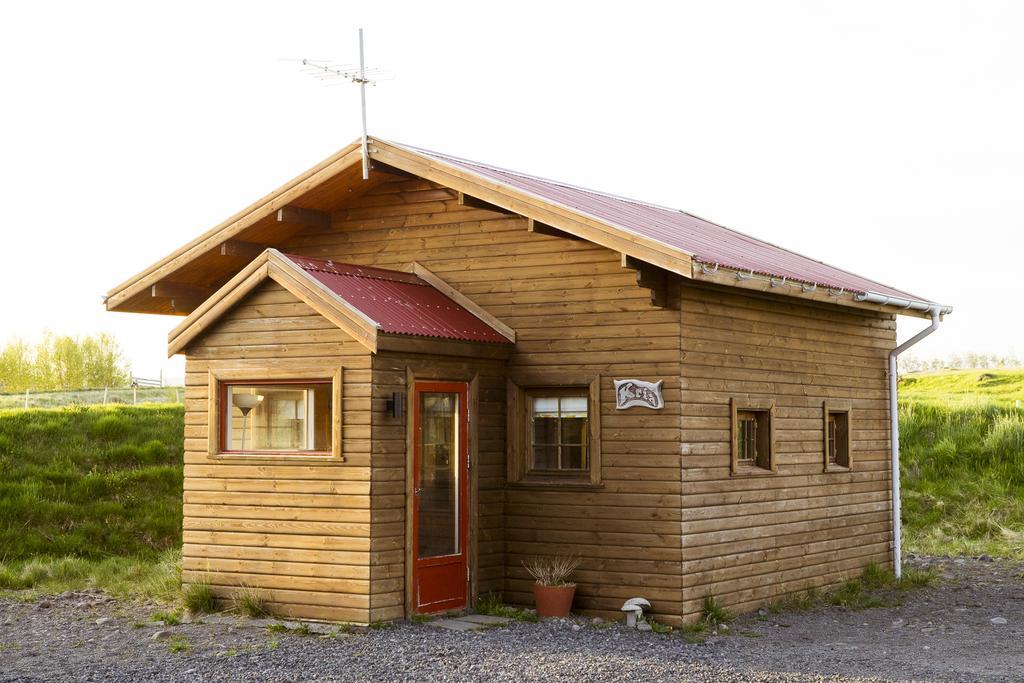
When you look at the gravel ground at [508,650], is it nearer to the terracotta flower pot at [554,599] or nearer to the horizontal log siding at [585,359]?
the terracotta flower pot at [554,599]

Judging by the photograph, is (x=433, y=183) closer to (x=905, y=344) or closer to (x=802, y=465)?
(x=802, y=465)

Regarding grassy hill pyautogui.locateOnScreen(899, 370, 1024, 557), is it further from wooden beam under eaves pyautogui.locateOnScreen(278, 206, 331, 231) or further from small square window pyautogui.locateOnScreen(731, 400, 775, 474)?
wooden beam under eaves pyautogui.locateOnScreen(278, 206, 331, 231)

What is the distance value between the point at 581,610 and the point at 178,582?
13.6 feet

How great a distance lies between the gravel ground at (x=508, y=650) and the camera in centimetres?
862

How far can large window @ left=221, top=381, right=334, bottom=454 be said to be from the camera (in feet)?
34.8

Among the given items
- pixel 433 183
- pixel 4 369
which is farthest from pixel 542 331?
pixel 4 369

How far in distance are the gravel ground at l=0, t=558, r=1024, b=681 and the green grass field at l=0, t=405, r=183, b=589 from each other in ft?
9.92

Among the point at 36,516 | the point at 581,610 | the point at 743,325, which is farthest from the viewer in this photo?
the point at 36,516

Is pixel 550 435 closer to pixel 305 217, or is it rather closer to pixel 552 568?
pixel 552 568

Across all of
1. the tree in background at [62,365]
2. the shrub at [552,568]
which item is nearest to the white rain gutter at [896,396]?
the shrub at [552,568]

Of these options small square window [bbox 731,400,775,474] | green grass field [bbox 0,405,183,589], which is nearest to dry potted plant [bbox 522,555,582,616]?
small square window [bbox 731,400,775,474]

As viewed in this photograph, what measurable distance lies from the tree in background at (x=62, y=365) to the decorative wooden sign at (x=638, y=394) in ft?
137

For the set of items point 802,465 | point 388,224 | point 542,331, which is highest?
point 388,224

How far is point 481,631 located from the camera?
1009cm
